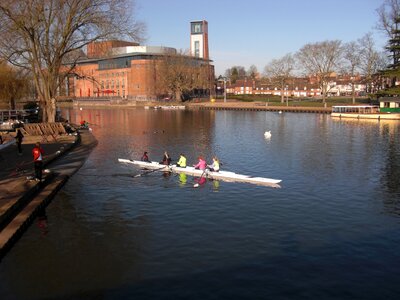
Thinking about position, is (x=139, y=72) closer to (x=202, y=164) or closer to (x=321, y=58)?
(x=321, y=58)

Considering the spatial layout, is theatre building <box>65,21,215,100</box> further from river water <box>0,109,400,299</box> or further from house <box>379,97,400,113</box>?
river water <box>0,109,400,299</box>

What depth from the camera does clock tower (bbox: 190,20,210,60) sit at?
163625 millimetres

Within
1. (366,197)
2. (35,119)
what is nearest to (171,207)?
(366,197)

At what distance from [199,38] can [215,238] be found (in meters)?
158

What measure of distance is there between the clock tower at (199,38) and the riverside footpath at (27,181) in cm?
13214

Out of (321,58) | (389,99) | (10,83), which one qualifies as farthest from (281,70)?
(10,83)

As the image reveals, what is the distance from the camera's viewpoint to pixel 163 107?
385ft

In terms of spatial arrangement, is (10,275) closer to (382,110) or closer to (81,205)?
(81,205)

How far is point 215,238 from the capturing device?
15.7m

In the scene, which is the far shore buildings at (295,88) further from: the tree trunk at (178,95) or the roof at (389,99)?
the roof at (389,99)

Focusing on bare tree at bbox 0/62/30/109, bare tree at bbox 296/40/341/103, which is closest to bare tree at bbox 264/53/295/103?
bare tree at bbox 296/40/341/103

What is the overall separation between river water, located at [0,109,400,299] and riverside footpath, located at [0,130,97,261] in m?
0.52

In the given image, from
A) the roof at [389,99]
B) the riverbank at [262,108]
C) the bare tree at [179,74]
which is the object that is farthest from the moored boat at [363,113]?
the bare tree at [179,74]

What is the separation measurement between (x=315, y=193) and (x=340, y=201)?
1.78 m
